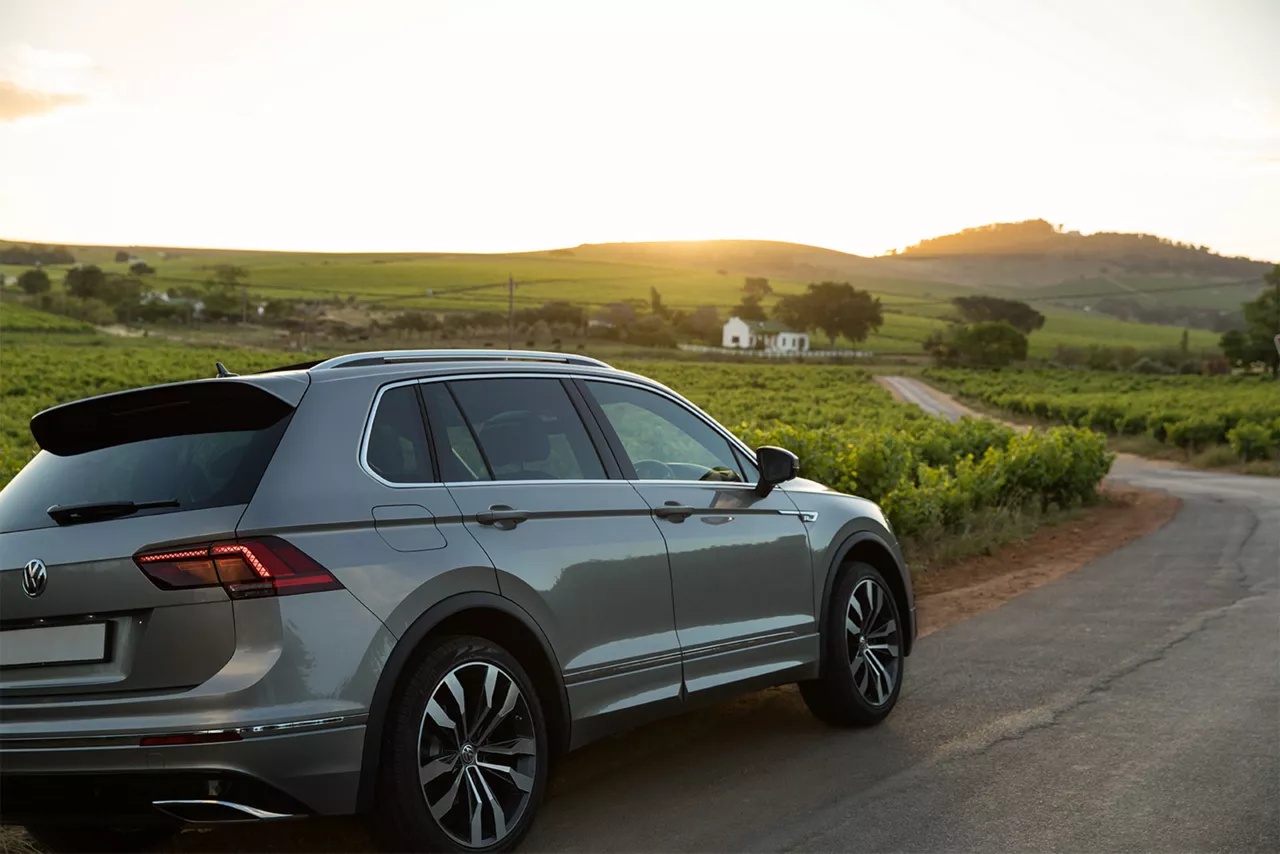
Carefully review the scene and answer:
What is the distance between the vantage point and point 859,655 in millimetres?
6500

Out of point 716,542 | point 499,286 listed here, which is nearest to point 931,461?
point 716,542

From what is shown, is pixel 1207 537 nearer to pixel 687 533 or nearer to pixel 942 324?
pixel 687 533

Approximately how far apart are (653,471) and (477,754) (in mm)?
1580

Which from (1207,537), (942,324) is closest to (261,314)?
(942,324)

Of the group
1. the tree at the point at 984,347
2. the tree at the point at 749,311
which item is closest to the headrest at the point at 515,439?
the tree at the point at 984,347

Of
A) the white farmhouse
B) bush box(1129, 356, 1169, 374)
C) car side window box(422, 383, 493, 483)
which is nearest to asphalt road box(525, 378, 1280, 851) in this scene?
car side window box(422, 383, 493, 483)

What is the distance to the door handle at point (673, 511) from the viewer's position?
210 inches

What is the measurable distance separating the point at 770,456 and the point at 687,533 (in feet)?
2.15

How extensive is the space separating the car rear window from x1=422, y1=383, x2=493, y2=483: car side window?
0.60 m

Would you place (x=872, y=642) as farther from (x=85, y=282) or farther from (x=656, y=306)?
(x=656, y=306)

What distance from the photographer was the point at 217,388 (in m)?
4.27

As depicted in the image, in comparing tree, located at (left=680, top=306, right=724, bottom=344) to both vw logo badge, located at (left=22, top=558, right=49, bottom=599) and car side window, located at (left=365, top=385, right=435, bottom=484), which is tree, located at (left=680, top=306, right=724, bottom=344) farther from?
vw logo badge, located at (left=22, top=558, right=49, bottom=599)

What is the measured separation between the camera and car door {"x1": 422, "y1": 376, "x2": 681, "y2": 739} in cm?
464

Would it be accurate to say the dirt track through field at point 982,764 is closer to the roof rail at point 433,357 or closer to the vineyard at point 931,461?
the roof rail at point 433,357
